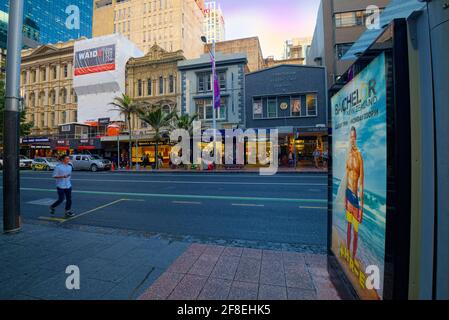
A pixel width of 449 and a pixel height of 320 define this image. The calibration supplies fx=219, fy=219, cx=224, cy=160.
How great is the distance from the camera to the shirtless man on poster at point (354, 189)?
2.23m

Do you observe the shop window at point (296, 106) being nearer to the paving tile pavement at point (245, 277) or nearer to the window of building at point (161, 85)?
the window of building at point (161, 85)

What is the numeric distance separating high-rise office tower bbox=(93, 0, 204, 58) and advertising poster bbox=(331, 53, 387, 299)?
52765mm

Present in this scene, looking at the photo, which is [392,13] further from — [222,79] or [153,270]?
[222,79]

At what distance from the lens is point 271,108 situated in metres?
24.4

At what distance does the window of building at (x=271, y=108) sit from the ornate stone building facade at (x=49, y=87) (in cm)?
3027

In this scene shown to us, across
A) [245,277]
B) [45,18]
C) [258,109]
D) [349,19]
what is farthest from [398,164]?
[349,19]

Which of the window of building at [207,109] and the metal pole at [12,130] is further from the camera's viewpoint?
the window of building at [207,109]

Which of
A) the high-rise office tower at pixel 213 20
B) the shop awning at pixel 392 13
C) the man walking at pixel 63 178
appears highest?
the high-rise office tower at pixel 213 20

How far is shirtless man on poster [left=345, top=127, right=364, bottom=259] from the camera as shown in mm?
2234

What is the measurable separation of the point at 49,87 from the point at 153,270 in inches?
1793

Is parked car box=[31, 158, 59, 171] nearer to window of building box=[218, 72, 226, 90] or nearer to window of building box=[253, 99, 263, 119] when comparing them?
window of building box=[218, 72, 226, 90]

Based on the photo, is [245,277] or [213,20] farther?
[213,20]

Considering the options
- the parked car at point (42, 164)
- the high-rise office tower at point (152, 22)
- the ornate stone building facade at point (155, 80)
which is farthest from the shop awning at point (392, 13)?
the high-rise office tower at point (152, 22)
